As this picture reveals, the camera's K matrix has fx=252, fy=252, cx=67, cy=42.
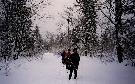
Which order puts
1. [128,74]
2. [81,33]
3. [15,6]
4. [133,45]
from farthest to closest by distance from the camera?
[81,33] < [15,6] < [128,74] < [133,45]

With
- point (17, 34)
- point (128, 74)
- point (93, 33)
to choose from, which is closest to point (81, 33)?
point (93, 33)

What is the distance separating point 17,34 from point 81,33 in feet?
52.9

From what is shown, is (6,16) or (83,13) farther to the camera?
(83,13)

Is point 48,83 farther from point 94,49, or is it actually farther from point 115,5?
point 94,49

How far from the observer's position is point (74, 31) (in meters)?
44.7

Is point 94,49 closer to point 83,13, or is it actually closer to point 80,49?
point 80,49

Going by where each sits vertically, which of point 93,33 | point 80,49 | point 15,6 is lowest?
point 80,49

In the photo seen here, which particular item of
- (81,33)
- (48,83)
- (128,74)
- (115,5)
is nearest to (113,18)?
(115,5)

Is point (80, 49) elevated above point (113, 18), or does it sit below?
below

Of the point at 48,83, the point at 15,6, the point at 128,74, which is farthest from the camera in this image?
the point at 15,6

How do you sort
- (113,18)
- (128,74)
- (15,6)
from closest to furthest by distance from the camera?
1. (128,74)
2. (113,18)
3. (15,6)

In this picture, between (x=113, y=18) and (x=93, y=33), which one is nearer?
(x=113, y=18)

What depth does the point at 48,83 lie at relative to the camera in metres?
14.4

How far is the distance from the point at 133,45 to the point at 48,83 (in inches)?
241
